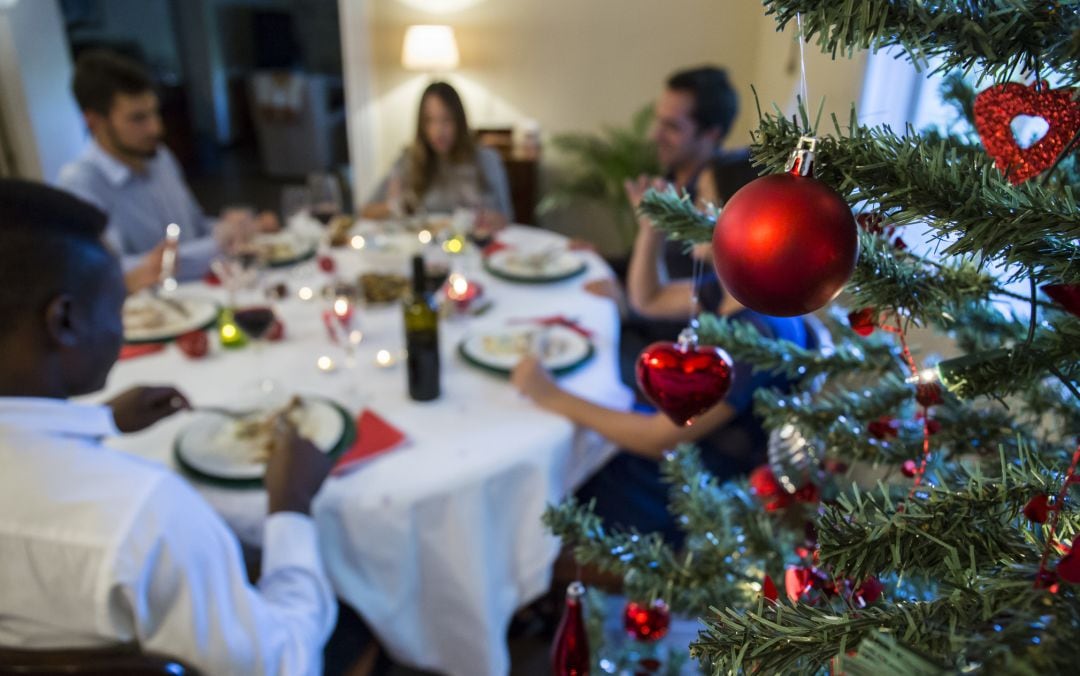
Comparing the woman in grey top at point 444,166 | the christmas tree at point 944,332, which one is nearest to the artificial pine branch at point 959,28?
the christmas tree at point 944,332

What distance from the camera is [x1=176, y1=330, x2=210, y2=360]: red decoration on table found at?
1436 millimetres

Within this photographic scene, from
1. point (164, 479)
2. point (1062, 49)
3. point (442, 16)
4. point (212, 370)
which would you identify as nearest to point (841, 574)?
point (1062, 49)

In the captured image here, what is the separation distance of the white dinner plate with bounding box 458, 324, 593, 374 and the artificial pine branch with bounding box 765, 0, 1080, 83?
107 cm

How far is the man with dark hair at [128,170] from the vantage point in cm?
217

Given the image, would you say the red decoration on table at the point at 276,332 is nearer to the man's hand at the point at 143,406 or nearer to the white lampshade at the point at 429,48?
the man's hand at the point at 143,406

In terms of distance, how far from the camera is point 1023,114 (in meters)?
0.43

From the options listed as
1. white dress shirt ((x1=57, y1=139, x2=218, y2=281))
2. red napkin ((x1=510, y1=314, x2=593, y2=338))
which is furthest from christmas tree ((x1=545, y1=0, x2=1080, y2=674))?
white dress shirt ((x1=57, y1=139, x2=218, y2=281))

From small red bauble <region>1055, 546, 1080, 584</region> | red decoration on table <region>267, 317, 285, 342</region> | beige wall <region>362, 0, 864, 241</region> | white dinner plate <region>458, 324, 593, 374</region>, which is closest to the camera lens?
small red bauble <region>1055, 546, 1080, 584</region>

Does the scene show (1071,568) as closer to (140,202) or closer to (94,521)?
(94,521)

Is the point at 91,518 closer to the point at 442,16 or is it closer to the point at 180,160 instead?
the point at 442,16

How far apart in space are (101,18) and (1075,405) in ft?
26.0

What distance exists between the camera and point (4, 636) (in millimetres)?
745

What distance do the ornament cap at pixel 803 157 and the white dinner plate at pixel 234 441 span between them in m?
0.92

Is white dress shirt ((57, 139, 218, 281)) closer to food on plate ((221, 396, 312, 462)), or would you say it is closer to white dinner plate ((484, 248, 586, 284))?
white dinner plate ((484, 248, 586, 284))
